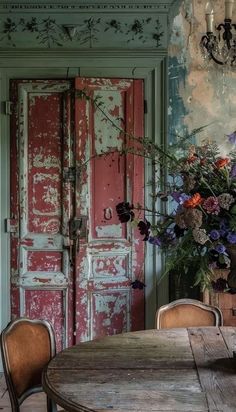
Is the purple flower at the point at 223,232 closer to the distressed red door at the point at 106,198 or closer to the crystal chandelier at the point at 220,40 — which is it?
the crystal chandelier at the point at 220,40

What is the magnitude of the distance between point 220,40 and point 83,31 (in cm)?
103

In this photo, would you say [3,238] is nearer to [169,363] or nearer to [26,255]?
[26,255]

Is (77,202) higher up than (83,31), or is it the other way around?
(83,31)

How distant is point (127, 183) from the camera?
4.15 meters

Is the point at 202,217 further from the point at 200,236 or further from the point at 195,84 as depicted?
the point at 195,84

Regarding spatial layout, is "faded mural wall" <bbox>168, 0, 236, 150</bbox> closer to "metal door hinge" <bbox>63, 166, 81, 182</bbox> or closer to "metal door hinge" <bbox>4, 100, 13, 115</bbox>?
"metal door hinge" <bbox>63, 166, 81, 182</bbox>

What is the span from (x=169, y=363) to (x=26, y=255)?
2.27 metres

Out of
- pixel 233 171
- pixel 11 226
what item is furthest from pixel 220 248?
pixel 11 226

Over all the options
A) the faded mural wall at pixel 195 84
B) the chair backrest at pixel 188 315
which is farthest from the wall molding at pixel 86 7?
the chair backrest at pixel 188 315

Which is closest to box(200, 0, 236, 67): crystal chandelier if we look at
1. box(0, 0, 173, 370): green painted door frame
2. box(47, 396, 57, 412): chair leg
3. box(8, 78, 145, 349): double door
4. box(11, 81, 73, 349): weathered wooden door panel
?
box(0, 0, 173, 370): green painted door frame

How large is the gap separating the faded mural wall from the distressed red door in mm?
306

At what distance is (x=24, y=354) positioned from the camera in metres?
2.34

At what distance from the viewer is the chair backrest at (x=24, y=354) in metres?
2.20

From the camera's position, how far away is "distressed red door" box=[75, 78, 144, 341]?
13.5ft
